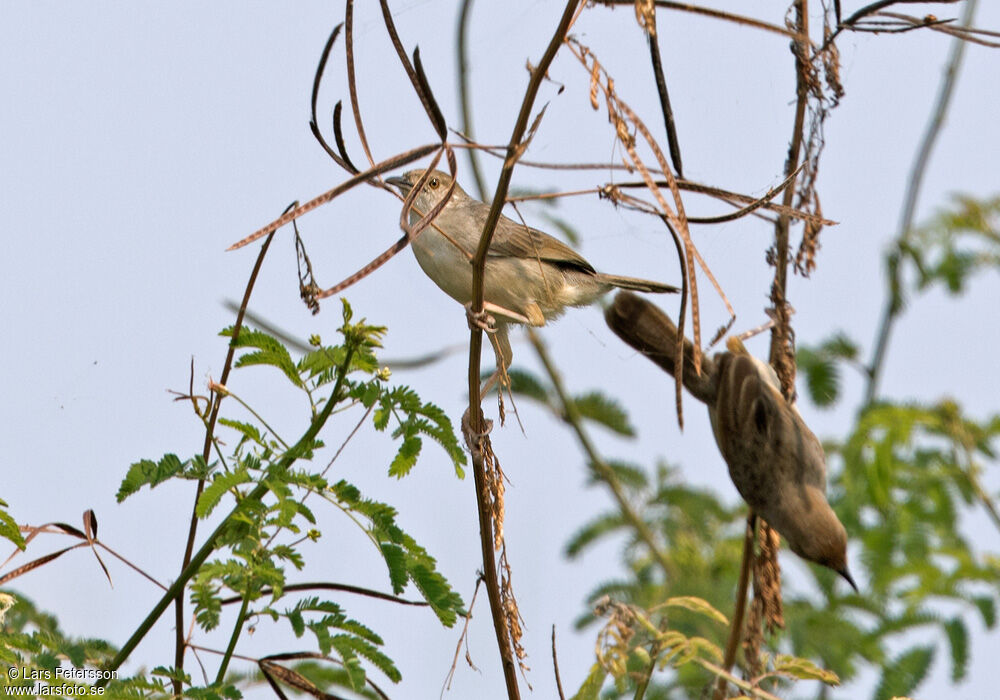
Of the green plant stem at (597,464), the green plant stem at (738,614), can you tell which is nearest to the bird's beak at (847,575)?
the green plant stem at (738,614)

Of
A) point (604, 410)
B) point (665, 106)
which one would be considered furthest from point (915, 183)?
point (665, 106)

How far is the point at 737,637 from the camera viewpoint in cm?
363

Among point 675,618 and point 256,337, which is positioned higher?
point 675,618

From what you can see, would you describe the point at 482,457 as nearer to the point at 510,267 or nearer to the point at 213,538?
the point at 213,538

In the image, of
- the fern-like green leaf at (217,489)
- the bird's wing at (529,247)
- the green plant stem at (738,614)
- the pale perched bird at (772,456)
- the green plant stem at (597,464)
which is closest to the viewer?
the fern-like green leaf at (217,489)

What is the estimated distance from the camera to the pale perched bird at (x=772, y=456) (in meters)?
4.59

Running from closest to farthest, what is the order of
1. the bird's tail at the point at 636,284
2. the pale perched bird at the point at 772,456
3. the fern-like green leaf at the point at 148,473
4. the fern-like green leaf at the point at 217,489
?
1. the fern-like green leaf at the point at 217,489
2. the fern-like green leaf at the point at 148,473
3. the pale perched bird at the point at 772,456
4. the bird's tail at the point at 636,284

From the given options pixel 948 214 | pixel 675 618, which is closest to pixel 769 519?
pixel 675 618

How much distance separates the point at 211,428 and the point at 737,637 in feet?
6.15

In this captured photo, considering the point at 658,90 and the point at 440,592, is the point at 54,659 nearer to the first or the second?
the point at 440,592

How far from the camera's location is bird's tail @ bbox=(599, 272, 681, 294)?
5.27 m

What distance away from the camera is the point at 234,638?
2.48 m

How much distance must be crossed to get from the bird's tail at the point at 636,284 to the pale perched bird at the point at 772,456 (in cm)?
38

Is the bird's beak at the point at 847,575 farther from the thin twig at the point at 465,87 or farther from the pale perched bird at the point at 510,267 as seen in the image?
the thin twig at the point at 465,87
